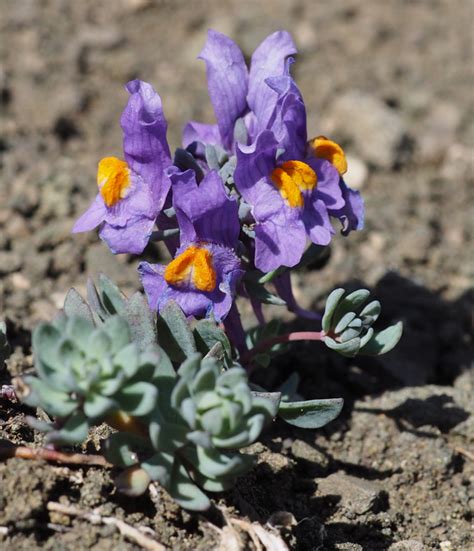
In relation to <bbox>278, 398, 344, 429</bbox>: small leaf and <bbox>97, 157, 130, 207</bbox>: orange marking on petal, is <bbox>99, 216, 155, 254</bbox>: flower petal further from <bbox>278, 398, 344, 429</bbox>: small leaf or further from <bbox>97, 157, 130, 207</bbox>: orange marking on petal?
<bbox>278, 398, 344, 429</bbox>: small leaf

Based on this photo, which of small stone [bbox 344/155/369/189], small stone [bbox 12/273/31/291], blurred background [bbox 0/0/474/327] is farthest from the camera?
small stone [bbox 344/155/369/189]

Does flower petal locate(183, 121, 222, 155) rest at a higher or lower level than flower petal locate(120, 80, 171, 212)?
lower

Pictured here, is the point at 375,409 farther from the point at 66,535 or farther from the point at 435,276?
the point at 66,535

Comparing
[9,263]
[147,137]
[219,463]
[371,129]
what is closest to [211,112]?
[371,129]

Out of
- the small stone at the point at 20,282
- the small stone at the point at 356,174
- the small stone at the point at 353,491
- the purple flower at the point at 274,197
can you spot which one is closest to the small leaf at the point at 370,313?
the purple flower at the point at 274,197

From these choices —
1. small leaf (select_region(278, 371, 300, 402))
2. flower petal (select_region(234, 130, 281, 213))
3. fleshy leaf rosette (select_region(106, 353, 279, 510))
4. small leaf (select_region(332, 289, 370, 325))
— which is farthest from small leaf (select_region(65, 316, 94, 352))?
small leaf (select_region(278, 371, 300, 402))

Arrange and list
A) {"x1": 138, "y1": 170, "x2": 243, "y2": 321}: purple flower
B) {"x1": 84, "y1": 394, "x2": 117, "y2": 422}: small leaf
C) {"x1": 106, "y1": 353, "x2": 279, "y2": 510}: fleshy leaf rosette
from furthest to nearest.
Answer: {"x1": 138, "y1": 170, "x2": 243, "y2": 321}: purple flower < {"x1": 106, "y1": 353, "x2": 279, "y2": 510}: fleshy leaf rosette < {"x1": 84, "y1": 394, "x2": 117, "y2": 422}: small leaf

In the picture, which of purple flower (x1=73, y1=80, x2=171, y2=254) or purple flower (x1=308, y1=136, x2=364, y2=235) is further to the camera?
purple flower (x1=308, y1=136, x2=364, y2=235)

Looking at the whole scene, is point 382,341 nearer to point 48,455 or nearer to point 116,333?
point 116,333
